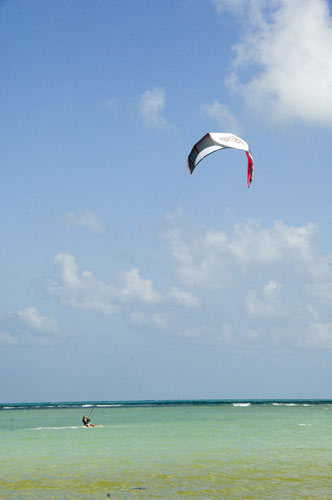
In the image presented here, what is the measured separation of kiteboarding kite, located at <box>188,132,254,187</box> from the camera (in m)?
18.7

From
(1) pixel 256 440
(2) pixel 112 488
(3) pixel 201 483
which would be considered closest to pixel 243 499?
(3) pixel 201 483

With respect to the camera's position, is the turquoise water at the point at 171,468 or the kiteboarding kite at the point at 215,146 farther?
the kiteboarding kite at the point at 215,146

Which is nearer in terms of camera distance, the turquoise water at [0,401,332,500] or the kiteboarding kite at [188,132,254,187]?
the turquoise water at [0,401,332,500]

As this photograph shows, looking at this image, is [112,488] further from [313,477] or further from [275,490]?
[313,477]

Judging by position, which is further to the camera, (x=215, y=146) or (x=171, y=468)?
(x=215, y=146)

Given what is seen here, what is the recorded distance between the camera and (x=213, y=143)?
18.7m

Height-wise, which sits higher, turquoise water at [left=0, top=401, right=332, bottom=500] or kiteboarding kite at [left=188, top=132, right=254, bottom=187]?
kiteboarding kite at [left=188, top=132, right=254, bottom=187]

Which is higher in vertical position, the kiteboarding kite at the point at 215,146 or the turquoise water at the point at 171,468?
the kiteboarding kite at the point at 215,146

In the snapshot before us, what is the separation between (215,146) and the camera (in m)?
18.9

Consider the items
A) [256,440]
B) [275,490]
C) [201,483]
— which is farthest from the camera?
[256,440]

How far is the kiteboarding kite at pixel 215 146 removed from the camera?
18688mm

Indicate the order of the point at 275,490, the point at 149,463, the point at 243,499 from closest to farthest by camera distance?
1. the point at 243,499
2. the point at 275,490
3. the point at 149,463

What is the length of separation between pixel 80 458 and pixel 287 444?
8.71 m

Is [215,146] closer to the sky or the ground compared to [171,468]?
closer to the sky
